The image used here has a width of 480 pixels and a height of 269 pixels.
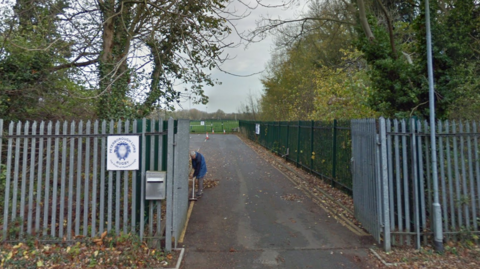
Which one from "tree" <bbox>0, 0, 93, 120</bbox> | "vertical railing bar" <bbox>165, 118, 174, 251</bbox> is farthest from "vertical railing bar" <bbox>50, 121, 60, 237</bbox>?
"tree" <bbox>0, 0, 93, 120</bbox>

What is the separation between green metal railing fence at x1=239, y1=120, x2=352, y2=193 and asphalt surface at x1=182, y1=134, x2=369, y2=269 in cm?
132

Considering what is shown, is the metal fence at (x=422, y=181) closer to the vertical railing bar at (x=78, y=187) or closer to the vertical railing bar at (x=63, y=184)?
the vertical railing bar at (x=78, y=187)

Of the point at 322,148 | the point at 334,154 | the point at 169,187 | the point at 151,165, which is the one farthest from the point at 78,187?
the point at 322,148

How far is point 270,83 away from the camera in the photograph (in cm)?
2747

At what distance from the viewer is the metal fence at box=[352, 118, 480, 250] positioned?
4914 millimetres

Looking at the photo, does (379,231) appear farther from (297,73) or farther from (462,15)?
(297,73)

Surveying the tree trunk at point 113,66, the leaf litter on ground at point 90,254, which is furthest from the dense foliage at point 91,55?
the leaf litter on ground at point 90,254

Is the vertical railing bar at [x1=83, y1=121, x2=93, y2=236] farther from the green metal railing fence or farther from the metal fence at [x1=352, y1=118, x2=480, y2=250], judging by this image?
the green metal railing fence

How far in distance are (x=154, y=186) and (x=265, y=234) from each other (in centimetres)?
239

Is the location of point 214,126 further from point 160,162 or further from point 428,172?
point 428,172

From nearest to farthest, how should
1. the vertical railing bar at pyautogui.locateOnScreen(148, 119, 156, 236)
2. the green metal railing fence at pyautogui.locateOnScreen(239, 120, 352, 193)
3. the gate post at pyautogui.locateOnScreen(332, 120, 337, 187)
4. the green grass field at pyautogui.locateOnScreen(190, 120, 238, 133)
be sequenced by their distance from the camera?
the vertical railing bar at pyautogui.locateOnScreen(148, 119, 156, 236) → the green metal railing fence at pyautogui.locateOnScreen(239, 120, 352, 193) → the gate post at pyautogui.locateOnScreen(332, 120, 337, 187) → the green grass field at pyautogui.locateOnScreen(190, 120, 238, 133)

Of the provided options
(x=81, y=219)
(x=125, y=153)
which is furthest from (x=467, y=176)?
(x=81, y=219)

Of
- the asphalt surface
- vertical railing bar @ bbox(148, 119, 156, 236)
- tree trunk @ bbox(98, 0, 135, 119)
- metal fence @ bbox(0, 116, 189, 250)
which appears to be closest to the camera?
the asphalt surface

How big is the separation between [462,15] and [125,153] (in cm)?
715
